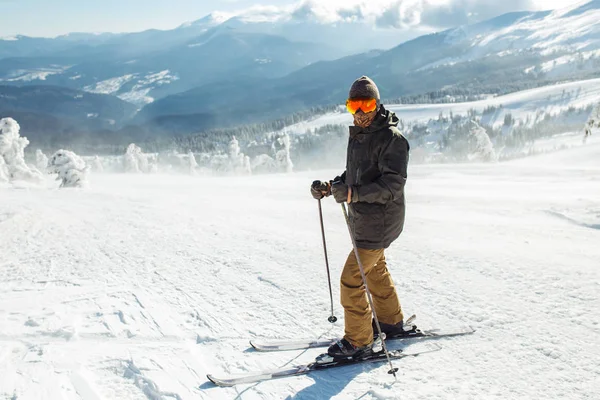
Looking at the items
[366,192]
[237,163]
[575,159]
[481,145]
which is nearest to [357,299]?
[366,192]

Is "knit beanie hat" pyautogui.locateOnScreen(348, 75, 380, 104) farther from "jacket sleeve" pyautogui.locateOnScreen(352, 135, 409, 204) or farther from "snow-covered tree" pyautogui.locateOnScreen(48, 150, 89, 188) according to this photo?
"snow-covered tree" pyautogui.locateOnScreen(48, 150, 89, 188)

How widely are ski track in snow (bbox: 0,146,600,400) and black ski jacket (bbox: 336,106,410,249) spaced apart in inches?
48.8

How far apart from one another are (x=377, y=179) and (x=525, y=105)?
192228 millimetres

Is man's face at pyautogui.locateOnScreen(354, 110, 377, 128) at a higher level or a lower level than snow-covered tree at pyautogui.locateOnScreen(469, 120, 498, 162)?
higher

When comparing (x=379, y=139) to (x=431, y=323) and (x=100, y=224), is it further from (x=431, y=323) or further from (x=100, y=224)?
(x=100, y=224)

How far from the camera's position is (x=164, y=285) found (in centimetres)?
586

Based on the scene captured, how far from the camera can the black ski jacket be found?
3.62m

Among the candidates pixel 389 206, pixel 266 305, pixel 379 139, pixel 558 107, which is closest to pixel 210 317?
pixel 266 305

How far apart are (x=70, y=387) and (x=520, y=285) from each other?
4960mm

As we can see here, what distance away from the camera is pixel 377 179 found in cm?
366

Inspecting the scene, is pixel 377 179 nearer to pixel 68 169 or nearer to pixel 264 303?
pixel 264 303

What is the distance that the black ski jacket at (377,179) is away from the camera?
3.62 metres

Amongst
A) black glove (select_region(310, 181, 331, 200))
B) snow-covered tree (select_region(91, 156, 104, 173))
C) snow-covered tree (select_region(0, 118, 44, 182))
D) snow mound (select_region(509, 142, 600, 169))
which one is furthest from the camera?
snow-covered tree (select_region(91, 156, 104, 173))

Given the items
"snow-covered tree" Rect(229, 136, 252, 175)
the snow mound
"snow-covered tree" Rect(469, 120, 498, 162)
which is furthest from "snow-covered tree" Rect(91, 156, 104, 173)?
the snow mound
